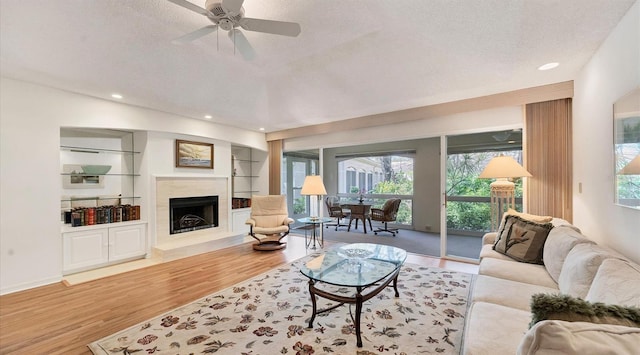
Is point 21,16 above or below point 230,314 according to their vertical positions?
above

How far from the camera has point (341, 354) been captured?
6.19ft

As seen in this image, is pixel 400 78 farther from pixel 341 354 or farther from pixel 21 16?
pixel 21 16

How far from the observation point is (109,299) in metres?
2.85

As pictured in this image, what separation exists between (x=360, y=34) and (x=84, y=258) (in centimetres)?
463

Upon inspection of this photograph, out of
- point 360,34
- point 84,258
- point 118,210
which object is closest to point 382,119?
point 360,34

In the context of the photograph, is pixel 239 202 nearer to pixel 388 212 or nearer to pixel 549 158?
pixel 388 212

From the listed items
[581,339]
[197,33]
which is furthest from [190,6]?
[581,339]

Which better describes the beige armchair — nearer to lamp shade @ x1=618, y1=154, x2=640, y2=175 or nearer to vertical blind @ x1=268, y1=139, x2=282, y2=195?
vertical blind @ x1=268, y1=139, x2=282, y2=195

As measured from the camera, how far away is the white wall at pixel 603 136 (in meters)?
1.82

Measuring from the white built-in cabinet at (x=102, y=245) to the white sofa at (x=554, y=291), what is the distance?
4.69 metres

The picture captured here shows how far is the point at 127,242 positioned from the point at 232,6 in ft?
13.2

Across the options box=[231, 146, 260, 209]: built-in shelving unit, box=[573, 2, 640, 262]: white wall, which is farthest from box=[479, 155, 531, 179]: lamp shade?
box=[231, 146, 260, 209]: built-in shelving unit

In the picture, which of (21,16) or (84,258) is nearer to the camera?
(21,16)

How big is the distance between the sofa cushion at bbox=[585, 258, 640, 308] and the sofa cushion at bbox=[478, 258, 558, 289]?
0.65 metres
